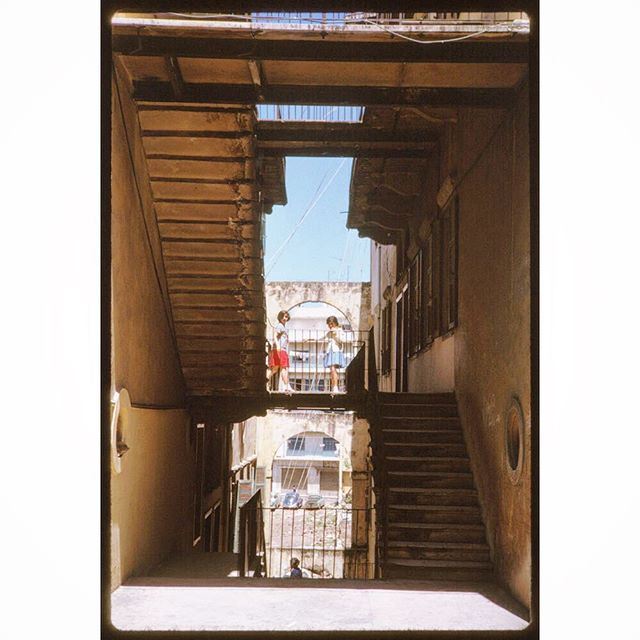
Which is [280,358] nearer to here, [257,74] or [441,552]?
[441,552]

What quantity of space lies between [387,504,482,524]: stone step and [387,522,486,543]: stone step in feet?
0.24

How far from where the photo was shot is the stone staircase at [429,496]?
8.33m

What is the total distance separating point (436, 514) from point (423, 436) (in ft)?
5.08

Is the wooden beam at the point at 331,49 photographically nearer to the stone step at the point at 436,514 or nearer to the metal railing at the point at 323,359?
the stone step at the point at 436,514

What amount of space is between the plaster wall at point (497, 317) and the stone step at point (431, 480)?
0.88ft

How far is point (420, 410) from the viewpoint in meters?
10.9

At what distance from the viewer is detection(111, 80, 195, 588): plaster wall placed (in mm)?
7645

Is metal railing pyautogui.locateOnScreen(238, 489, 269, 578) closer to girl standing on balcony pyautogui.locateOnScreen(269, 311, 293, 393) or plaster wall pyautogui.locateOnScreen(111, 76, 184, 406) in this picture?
plaster wall pyautogui.locateOnScreen(111, 76, 184, 406)

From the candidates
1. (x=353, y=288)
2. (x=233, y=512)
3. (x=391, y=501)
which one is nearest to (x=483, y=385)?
(x=391, y=501)

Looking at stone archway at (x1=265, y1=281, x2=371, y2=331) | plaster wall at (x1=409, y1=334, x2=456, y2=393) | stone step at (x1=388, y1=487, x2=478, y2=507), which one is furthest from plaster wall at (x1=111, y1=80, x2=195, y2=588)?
stone archway at (x1=265, y1=281, x2=371, y2=331)

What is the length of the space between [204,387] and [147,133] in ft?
15.3

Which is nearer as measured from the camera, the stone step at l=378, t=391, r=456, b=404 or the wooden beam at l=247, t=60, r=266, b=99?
the wooden beam at l=247, t=60, r=266, b=99

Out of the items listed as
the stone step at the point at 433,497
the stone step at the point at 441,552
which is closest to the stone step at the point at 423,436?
the stone step at the point at 433,497

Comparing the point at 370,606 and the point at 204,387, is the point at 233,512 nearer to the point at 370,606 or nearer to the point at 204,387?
the point at 204,387
